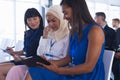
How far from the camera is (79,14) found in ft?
5.01

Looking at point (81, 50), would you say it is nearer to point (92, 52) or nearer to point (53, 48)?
point (92, 52)

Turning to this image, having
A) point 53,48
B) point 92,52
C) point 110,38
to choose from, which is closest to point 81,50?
point 92,52

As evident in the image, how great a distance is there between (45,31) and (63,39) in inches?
13.1

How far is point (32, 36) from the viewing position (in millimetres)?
2689

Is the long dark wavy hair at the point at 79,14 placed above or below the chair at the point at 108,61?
above

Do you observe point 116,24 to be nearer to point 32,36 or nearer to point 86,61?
point 32,36

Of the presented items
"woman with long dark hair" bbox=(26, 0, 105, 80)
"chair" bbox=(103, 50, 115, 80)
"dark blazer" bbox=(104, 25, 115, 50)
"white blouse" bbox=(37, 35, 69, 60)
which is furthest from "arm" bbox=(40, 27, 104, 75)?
"dark blazer" bbox=(104, 25, 115, 50)

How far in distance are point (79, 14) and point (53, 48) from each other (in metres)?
0.80

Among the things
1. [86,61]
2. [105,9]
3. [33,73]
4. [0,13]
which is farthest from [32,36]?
[105,9]

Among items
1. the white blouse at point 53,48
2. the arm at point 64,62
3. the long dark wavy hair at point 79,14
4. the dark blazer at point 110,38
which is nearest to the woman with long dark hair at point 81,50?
the long dark wavy hair at point 79,14

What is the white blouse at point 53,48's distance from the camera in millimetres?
2174

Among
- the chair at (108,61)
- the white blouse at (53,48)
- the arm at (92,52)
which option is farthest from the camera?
the white blouse at (53,48)

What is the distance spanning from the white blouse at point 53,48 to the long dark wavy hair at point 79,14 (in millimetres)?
600

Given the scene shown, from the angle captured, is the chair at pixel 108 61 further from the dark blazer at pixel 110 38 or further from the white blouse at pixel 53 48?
the dark blazer at pixel 110 38
